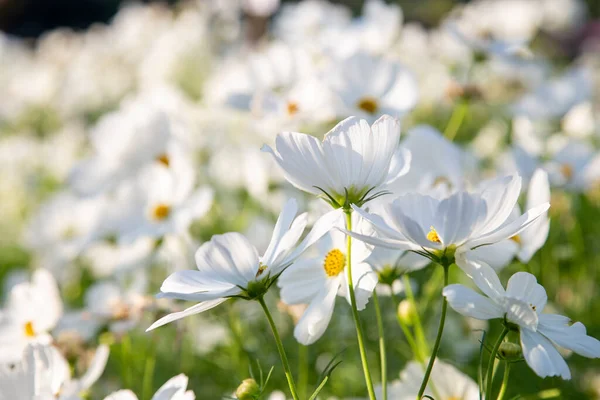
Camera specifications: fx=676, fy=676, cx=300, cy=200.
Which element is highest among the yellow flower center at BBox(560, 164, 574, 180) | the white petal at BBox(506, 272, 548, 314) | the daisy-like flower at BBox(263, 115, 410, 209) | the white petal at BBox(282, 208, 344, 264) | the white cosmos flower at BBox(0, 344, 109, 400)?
the daisy-like flower at BBox(263, 115, 410, 209)

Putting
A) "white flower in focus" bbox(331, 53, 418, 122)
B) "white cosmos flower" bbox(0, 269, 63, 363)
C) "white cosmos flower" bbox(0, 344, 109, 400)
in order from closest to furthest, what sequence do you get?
"white cosmos flower" bbox(0, 344, 109, 400) → "white cosmos flower" bbox(0, 269, 63, 363) → "white flower in focus" bbox(331, 53, 418, 122)

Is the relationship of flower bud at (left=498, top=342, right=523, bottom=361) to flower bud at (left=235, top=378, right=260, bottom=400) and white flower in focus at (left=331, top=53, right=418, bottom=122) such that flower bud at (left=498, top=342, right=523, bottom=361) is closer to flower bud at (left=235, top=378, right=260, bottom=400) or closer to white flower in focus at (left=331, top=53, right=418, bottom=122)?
flower bud at (left=235, top=378, right=260, bottom=400)

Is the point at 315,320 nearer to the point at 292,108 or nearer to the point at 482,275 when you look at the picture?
→ the point at 482,275

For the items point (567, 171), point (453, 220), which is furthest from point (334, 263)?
point (567, 171)

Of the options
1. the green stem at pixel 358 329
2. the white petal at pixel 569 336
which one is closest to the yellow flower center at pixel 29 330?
the green stem at pixel 358 329

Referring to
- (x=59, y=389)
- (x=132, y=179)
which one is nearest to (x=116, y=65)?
(x=132, y=179)

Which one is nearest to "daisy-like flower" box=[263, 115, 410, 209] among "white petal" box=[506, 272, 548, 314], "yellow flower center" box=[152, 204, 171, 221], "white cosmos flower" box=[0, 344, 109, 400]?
"white petal" box=[506, 272, 548, 314]

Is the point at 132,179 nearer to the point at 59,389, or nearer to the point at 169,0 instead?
the point at 59,389
